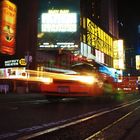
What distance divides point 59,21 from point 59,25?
36.5 inches

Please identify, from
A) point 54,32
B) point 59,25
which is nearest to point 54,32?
point 54,32

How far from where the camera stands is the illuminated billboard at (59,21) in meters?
62.5

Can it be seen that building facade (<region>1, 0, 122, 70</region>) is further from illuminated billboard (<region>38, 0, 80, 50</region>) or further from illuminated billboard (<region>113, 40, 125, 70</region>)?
illuminated billboard (<region>113, 40, 125, 70</region>)

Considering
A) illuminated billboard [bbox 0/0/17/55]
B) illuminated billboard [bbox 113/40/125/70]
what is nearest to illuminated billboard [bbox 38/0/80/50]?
illuminated billboard [bbox 0/0/17/55]

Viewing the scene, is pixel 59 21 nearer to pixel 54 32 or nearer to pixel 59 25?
pixel 59 25

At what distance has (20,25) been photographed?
58.8 meters

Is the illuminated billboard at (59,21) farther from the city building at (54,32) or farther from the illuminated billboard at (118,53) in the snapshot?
the illuminated billboard at (118,53)

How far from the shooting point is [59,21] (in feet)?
210

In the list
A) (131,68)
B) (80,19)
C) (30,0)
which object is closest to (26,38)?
(30,0)

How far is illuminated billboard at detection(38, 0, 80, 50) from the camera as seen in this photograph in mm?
61531

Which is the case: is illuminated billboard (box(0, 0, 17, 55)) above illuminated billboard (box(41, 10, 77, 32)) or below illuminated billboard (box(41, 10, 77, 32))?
below

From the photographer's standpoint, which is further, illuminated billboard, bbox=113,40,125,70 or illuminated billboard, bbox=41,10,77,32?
illuminated billboard, bbox=113,40,125,70

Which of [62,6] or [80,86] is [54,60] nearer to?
[62,6]

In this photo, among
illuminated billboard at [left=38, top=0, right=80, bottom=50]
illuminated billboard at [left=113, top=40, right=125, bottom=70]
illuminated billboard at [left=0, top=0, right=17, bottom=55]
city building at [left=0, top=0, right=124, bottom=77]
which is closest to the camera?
illuminated billboard at [left=0, top=0, right=17, bottom=55]
